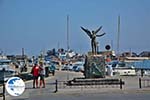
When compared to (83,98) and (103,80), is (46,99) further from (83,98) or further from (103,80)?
(103,80)

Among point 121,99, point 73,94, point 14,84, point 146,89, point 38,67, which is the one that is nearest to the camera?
point 14,84

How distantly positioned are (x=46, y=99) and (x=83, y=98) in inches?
77.0

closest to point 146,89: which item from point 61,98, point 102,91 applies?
point 102,91

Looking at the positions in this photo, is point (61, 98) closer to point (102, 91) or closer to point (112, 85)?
point (102, 91)

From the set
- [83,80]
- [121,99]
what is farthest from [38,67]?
[121,99]

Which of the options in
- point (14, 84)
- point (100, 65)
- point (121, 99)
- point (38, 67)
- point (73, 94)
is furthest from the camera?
point (100, 65)

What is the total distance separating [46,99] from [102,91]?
17.6 feet

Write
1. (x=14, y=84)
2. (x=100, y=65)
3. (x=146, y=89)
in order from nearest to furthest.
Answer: (x=14, y=84)
(x=146, y=89)
(x=100, y=65)

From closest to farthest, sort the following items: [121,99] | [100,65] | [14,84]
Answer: [14,84], [121,99], [100,65]

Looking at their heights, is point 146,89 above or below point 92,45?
below

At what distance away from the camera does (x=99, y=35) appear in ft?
113

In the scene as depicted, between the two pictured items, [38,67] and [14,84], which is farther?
[38,67]

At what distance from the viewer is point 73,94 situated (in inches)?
1021

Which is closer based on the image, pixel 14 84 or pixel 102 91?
pixel 14 84
